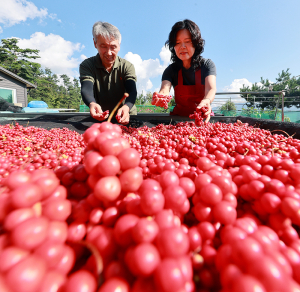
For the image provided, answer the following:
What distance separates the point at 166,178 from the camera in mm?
608

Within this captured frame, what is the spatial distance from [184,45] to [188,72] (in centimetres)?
54

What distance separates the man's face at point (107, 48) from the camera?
290cm

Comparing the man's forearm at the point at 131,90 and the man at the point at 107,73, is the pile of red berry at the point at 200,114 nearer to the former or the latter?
the man at the point at 107,73

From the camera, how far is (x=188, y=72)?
3.36 metres

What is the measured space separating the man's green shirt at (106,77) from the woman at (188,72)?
0.89 metres

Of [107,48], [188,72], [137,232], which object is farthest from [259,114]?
[137,232]

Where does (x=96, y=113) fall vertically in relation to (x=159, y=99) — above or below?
below

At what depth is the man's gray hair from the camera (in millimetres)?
2803

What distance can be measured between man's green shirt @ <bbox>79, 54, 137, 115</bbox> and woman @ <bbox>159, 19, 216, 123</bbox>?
2.91ft

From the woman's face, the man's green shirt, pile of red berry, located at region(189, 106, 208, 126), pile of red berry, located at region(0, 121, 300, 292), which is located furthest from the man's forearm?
pile of red berry, located at region(0, 121, 300, 292)

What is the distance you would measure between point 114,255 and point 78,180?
0.31 m

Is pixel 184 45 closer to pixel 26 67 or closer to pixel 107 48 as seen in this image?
pixel 107 48

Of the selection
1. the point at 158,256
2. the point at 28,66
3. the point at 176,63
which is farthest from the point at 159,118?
the point at 28,66

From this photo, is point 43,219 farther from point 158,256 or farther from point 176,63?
point 176,63
